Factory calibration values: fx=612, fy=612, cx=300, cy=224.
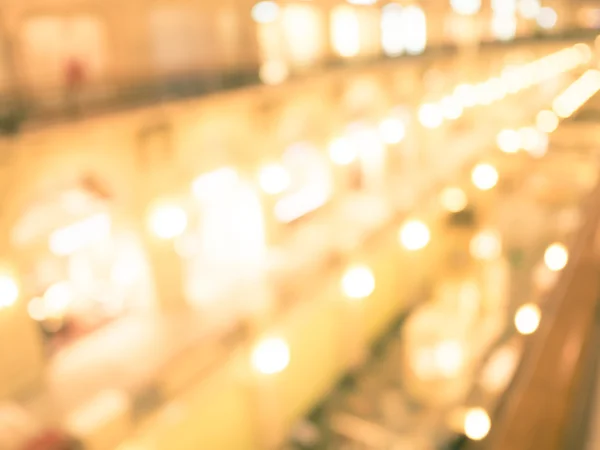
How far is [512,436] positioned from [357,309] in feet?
29.4

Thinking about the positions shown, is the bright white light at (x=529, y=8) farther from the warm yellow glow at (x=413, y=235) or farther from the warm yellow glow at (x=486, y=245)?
the warm yellow glow at (x=413, y=235)

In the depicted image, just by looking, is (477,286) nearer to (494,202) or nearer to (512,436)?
(494,202)

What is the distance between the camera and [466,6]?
2012 centimetres

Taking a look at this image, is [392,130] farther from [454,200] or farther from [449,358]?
[449,358]

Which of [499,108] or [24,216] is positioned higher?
[499,108]

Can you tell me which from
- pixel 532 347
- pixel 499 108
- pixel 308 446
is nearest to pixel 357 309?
pixel 308 446

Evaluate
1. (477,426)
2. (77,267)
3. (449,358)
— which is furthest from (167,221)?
(477,426)

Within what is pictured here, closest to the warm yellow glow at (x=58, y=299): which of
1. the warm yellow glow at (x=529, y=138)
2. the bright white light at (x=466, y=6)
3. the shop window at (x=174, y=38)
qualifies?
the shop window at (x=174, y=38)

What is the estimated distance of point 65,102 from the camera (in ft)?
22.5

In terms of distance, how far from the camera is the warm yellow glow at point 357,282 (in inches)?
385

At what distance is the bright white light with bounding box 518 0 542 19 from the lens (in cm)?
2636

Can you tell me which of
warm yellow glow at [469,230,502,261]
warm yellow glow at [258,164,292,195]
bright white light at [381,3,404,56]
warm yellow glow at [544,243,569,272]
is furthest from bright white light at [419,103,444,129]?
warm yellow glow at [544,243,569,272]

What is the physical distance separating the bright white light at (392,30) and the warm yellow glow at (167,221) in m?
7.92

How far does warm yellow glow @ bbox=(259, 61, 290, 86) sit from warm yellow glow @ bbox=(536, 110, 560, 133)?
9582 millimetres
